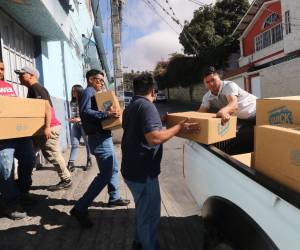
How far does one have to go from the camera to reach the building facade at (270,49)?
22.7 m

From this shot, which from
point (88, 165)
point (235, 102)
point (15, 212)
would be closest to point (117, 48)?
point (88, 165)

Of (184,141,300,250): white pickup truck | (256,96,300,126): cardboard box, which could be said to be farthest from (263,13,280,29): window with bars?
(184,141,300,250): white pickup truck

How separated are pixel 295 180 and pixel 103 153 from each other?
281cm

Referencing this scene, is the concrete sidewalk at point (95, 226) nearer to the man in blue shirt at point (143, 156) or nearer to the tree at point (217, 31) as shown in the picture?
the man in blue shirt at point (143, 156)

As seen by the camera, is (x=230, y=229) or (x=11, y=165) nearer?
(x=230, y=229)

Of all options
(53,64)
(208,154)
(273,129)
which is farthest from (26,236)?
(53,64)

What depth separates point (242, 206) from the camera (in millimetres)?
2373

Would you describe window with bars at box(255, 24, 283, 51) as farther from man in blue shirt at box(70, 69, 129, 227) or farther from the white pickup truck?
the white pickup truck

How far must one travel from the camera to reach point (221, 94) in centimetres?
461

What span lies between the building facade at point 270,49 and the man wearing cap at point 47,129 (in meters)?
17.5

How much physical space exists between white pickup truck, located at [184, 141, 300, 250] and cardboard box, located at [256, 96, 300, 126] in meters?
0.50

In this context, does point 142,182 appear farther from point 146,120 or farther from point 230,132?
point 230,132

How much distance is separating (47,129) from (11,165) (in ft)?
1.94

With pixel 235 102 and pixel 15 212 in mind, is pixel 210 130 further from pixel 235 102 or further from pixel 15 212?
pixel 15 212
